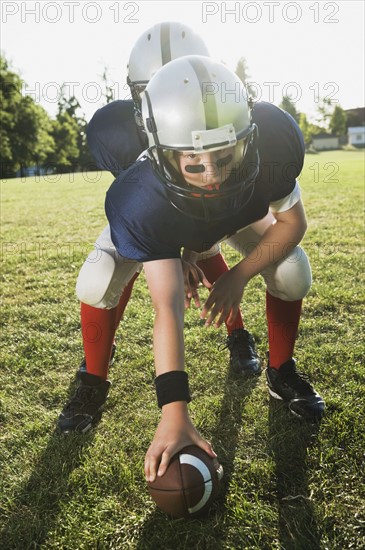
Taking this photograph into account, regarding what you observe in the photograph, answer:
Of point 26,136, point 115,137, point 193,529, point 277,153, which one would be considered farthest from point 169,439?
point 26,136

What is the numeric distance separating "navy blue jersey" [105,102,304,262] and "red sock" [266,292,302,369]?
1.50 ft

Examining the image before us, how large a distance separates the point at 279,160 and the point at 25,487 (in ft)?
5.01

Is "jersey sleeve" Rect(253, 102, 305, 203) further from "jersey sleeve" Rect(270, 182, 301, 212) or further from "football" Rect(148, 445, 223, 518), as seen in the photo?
"football" Rect(148, 445, 223, 518)

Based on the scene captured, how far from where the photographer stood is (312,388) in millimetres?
2256

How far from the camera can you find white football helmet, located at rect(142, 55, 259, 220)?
174 centimetres

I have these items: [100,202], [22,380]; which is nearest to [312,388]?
[22,380]

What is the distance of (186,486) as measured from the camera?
5.34 ft

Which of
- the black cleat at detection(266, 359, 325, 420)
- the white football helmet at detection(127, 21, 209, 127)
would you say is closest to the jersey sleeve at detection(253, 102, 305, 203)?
the white football helmet at detection(127, 21, 209, 127)

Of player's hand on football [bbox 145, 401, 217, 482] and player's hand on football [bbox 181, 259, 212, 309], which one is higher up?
player's hand on football [bbox 181, 259, 212, 309]

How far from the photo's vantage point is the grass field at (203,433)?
1627 mm

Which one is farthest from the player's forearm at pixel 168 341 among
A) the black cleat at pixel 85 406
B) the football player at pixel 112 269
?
the black cleat at pixel 85 406

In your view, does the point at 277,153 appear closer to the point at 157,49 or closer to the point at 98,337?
the point at 157,49

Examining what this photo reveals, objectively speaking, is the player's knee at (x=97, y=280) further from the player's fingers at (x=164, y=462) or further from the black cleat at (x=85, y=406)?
the player's fingers at (x=164, y=462)

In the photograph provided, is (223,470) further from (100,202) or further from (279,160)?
(100,202)
